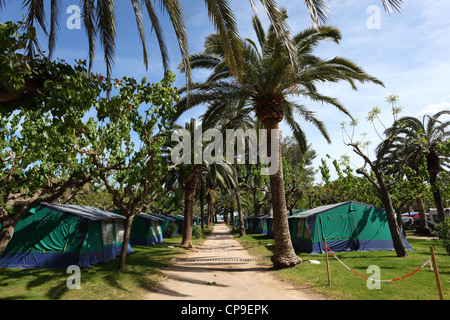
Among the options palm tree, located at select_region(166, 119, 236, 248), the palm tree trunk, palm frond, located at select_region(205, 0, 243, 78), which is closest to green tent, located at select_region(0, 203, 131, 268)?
palm tree, located at select_region(166, 119, 236, 248)

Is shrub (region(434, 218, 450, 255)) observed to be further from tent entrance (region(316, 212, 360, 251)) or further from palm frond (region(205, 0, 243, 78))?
palm frond (region(205, 0, 243, 78))

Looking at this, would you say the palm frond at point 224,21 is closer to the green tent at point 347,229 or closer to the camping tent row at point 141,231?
the green tent at point 347,229

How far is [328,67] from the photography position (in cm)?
970

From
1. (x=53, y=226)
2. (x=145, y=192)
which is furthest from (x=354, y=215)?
(x=53, y=226)

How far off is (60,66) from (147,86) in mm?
3732

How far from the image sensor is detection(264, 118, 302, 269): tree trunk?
31.3 ft

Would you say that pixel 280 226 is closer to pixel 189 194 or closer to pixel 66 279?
pixel 66 279

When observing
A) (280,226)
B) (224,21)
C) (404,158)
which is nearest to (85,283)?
(280,226)

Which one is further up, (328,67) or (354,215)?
(328,67)

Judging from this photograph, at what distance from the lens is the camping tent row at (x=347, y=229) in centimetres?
1348

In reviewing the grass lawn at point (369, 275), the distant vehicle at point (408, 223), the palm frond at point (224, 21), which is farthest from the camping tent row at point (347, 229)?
the distant vehicle at point (408, 223)

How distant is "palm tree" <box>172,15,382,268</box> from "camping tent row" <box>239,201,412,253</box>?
4.34 metres

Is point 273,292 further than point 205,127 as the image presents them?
No
